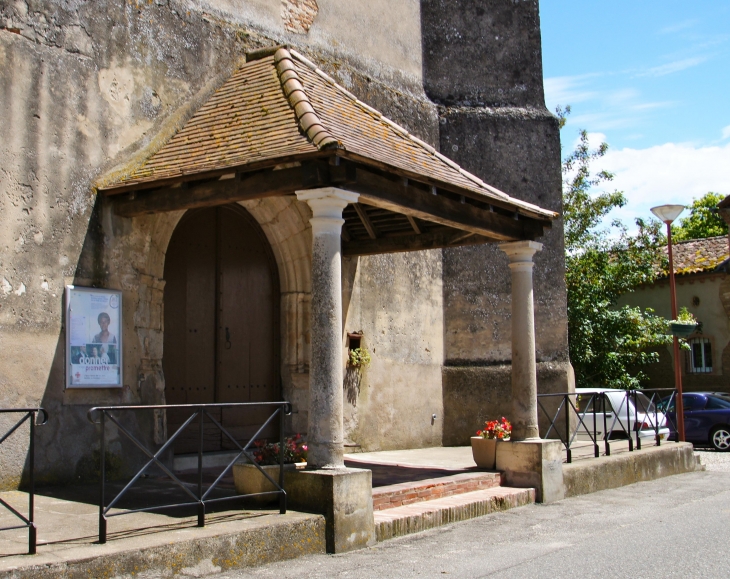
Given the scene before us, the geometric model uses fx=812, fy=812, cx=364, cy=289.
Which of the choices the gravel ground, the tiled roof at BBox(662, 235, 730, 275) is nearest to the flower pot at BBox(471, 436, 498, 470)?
the gravel ground

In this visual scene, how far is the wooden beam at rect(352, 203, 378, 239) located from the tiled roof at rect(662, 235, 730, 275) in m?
16.5

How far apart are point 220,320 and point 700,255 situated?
20.1 m

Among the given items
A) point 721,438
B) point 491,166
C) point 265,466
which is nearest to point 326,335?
point 265,466

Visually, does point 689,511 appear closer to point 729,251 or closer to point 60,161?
point 60,161

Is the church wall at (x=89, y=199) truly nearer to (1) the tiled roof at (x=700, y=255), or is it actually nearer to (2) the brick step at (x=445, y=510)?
(2) the brick step at (x=445, y=510)

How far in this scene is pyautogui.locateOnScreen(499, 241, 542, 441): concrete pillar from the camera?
923cm

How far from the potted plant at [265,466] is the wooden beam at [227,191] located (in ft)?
7.30

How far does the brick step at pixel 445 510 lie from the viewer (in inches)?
274

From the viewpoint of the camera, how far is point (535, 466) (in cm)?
895

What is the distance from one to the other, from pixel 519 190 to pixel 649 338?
902 cm

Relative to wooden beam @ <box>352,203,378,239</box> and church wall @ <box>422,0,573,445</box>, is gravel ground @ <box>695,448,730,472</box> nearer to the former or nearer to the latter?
church wall @ <box>422,0,573,445</box>

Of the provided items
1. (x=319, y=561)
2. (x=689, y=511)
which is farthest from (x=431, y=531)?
(x=689, y=511)

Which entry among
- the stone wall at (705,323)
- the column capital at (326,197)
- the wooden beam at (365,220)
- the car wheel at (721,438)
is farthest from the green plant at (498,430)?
the stone wall at (705,323)

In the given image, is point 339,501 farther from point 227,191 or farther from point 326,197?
point 227,191
